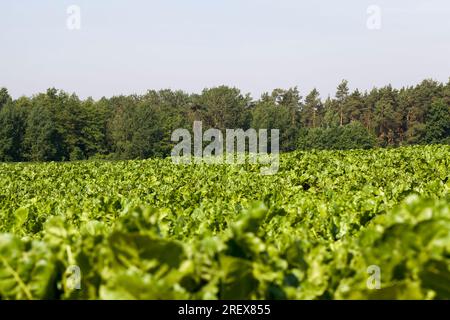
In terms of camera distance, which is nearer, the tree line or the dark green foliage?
the tree line

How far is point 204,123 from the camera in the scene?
101188 mm

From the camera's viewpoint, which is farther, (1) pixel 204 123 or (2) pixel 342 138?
(1) pixel 204 123

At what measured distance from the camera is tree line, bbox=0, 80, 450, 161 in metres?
77.3

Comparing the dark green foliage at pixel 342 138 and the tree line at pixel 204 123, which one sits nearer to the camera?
the tree line at pixel 204 123

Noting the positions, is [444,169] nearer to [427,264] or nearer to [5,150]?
[427,264]

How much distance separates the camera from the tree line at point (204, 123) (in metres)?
77.3

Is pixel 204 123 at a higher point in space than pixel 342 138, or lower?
higher

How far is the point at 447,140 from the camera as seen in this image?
87.9m

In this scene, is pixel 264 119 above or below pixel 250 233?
above
